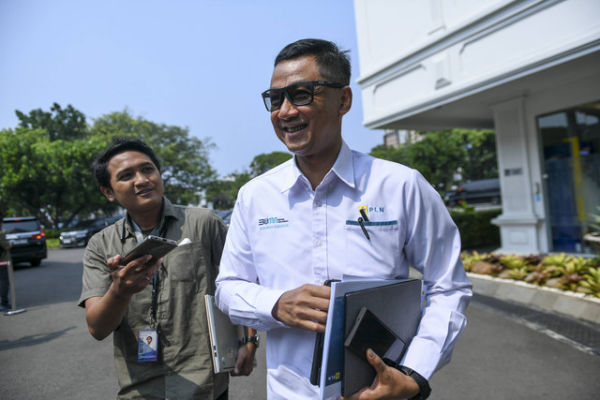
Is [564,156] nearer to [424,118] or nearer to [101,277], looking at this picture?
[424,118]

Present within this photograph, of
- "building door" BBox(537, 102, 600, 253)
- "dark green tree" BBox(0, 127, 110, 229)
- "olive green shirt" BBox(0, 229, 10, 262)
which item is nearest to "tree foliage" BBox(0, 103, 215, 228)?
"dark green tree" BBox(0, 127, 110, 229)

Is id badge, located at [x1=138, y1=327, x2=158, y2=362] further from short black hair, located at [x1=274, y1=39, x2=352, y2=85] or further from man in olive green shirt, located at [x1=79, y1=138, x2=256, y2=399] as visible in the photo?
short black hair, located at [x1=274, y1=39, x2=352, y2=85]

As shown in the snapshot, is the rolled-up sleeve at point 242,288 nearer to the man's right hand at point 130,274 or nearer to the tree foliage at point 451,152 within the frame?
the man's right hand at point 130,274

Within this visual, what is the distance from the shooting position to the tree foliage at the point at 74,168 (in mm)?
25828

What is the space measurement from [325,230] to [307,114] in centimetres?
39

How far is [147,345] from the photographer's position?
1.90 metres

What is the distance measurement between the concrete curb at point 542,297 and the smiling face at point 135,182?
5.33 meters

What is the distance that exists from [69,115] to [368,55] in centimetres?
4874

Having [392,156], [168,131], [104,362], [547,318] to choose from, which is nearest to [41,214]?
[168,131]

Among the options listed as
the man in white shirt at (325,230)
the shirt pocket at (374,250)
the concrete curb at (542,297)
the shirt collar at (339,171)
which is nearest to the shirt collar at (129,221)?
the man in white shirt at (325,230)

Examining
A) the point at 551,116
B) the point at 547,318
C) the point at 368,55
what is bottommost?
the point at 547,318

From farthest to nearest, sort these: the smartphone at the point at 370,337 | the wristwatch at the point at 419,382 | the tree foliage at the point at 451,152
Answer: the tree foliage at the point at 451,152 → the wristwatch at the point at 419,382 → the smartphone at the point at 370,337

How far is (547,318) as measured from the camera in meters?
5.45

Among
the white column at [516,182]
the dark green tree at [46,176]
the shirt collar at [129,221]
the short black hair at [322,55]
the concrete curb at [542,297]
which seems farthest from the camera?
the dark green tree at [46,176]
